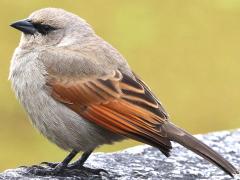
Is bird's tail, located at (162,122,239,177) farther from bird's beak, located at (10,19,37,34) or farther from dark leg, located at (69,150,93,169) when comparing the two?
bird's beak, located at (10,19,37,34)

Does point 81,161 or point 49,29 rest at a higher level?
point 49,29

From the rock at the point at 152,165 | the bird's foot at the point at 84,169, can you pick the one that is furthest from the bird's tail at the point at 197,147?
the bird's foot at the point at 84,169

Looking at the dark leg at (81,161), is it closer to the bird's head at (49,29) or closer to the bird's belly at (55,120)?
the bird's belly at (55,120)

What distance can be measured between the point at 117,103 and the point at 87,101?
245 mm

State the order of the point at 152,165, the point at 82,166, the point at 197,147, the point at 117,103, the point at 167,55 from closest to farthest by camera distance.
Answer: the point at 197,147
the point at 117,103
the point at 82,166
the point at 152,165
the point at 167,55

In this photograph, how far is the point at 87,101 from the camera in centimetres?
746

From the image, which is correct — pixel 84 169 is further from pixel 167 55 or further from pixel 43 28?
pixel 167 55

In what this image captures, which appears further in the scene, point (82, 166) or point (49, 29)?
point (49, 29)

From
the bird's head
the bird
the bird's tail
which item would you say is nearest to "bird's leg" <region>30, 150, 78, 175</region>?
the bird

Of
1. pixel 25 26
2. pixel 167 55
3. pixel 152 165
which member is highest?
pixel 167 55

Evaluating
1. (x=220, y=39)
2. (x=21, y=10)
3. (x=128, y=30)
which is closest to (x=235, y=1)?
(x=220, y=39)

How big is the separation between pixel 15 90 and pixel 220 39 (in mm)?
6436

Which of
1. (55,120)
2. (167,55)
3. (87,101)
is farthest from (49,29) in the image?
(167,55)

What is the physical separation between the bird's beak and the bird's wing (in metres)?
0.55
